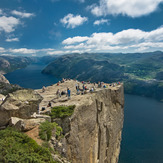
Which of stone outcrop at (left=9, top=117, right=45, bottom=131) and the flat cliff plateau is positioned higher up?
stone outcrop at (left=9, top=117, right=45, bottom=131)

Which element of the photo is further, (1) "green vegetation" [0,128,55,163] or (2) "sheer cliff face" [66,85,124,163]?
(2) "sheer cliff face" [66,85,124,163]

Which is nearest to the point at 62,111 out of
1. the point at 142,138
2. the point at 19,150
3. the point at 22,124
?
the point at 22,124

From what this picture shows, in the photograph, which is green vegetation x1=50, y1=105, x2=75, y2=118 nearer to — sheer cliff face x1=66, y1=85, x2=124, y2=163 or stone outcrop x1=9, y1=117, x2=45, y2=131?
sheer cliff face x1=66, y1=85, x2=124, y2=163

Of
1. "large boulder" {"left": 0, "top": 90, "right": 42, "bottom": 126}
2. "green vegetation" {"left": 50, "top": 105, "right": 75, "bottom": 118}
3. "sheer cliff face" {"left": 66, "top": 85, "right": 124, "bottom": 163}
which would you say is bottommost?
"sheer cliff face" {"left": 66, "top": 85, "right": 124, "bottom": 163}

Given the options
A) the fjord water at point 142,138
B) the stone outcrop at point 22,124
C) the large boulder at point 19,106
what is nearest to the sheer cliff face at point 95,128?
the stone outcrop at point 22,124

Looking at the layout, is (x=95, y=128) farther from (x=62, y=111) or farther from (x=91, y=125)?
(x=62, y=111)

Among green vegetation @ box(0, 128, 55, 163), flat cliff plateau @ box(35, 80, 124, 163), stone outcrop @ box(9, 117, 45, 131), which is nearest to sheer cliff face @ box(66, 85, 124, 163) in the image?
flat cliff plateau @ box(35, 80, 124, 163)

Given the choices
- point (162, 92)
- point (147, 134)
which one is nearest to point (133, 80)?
point (162, 92)

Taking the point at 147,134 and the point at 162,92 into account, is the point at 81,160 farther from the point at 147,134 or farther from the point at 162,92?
the point at 162,92
